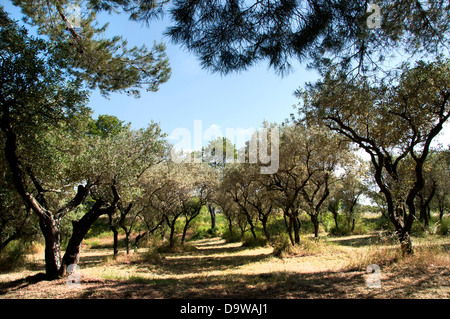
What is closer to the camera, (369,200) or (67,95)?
(67,95)

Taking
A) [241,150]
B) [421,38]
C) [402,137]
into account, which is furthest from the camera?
[241,150]

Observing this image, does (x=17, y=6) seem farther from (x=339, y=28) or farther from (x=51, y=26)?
(x=339, y=28)

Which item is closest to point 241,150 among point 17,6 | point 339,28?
point 339,28

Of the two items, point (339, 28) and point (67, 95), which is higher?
point (339, 28)

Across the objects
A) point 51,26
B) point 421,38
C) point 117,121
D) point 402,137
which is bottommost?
point 402,137

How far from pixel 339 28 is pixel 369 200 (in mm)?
26212

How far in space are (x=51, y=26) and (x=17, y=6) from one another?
70cm

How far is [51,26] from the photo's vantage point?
5984 millimetres

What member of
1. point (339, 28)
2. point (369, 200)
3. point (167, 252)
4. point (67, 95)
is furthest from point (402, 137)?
point (369, 200)
